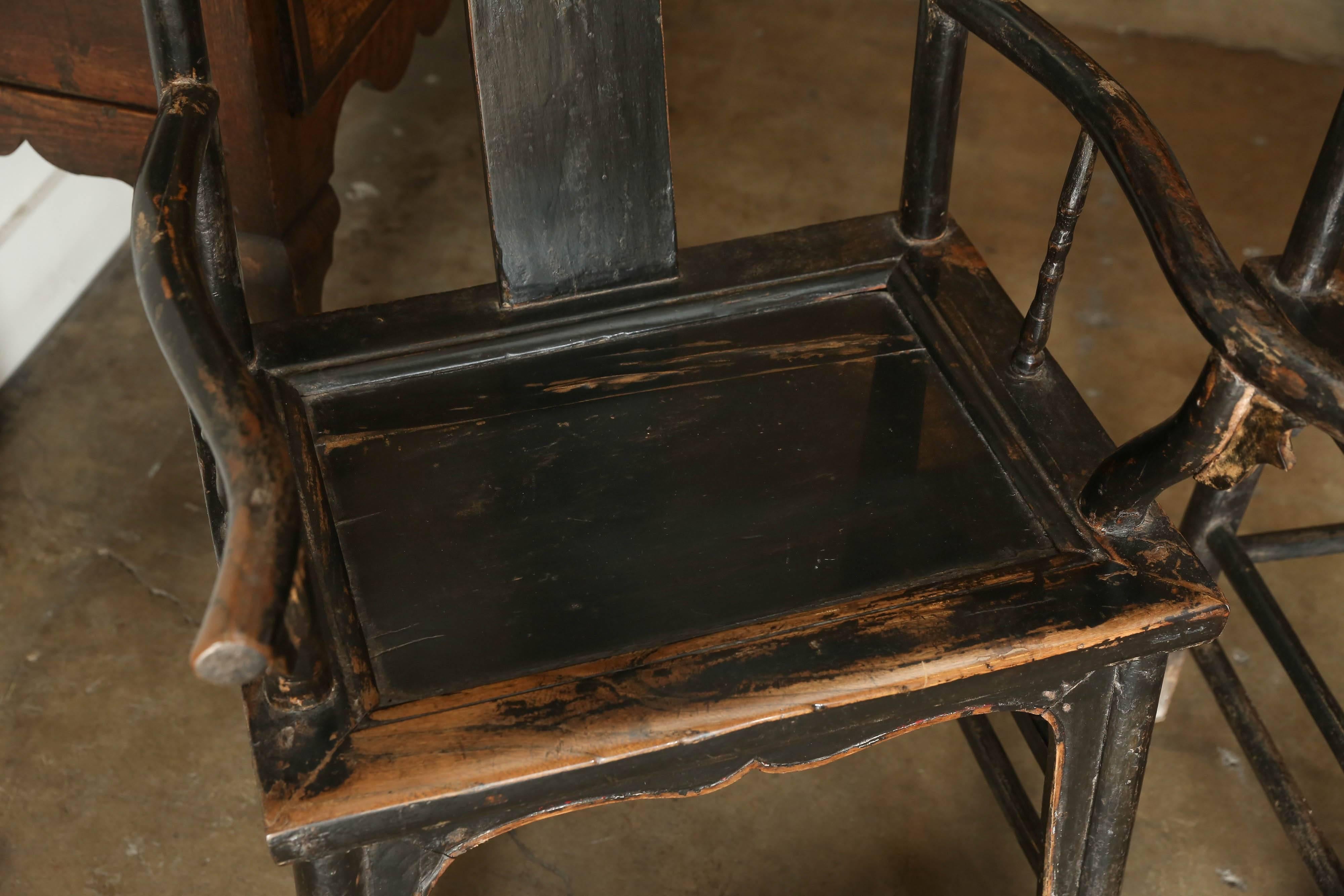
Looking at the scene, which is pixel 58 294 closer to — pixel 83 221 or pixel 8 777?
pixel 83 221

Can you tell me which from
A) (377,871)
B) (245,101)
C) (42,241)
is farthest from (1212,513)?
(42,241)

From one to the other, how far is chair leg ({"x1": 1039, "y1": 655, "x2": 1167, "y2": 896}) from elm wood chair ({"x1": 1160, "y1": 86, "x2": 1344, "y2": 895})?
295 mm

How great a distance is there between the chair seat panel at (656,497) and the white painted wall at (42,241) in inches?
42.1

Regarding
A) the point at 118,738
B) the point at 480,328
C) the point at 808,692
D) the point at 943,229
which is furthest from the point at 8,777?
the point at 943,229

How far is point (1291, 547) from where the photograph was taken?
1.32m

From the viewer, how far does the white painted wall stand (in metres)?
1.81

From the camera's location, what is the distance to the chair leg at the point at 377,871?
791mm

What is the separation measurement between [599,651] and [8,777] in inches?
34.8

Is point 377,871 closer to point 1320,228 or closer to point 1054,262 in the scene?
point 1054,262

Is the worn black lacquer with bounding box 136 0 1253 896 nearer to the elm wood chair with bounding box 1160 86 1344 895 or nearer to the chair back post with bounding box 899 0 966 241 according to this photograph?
the chair back post with bounding box 899 0 966 241

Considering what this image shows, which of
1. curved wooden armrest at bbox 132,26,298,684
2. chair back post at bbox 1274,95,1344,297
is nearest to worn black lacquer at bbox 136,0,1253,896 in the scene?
curved wooden armrest at bbox 132,26,298,684

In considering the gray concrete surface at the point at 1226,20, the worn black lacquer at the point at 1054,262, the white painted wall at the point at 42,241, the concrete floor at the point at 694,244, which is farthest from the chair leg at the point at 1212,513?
the gray concrete surface at the point at 1226,20

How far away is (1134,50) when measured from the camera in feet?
8.44

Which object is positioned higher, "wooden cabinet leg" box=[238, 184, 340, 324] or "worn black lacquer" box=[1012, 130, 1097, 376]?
"worn black lacquer" box=[1012, 130, 1097, 376]
